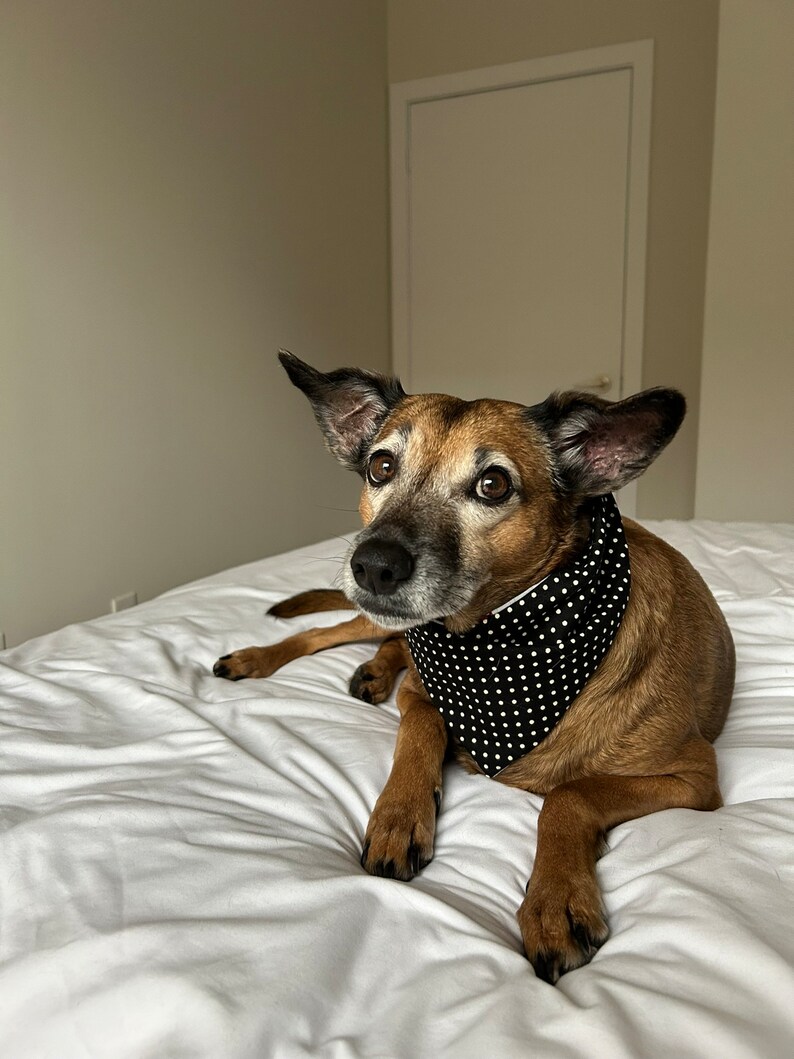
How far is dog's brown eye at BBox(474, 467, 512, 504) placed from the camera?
52.2 inches

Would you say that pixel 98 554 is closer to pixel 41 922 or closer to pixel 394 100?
pixel 41 922

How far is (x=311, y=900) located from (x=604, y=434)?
0.87 meters

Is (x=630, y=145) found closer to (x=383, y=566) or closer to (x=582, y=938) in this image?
(x=383, y=566)

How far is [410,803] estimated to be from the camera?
118 cm

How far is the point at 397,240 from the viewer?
5.23 m

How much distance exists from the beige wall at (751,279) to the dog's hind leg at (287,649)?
2.99 m

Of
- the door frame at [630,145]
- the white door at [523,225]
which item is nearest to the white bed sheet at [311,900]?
the door frame at [630,145]

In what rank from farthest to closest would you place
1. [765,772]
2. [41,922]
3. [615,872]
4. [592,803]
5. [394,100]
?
[394,100]
[765,772]
[592,803]
[615,872]
[41,922]

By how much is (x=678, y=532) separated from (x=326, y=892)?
208cm

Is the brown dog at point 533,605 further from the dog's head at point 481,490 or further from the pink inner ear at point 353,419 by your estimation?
the pink inner ear at point 353,419

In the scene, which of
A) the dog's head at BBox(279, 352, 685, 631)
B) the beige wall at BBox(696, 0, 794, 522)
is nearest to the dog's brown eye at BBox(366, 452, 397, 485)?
the dog's head at BBox(279, 352, 685, 631)

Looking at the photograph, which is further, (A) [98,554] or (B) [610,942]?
(A) [98,554]

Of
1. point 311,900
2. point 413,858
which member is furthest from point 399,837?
point 311,900

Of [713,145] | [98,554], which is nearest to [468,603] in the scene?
[98,554]
